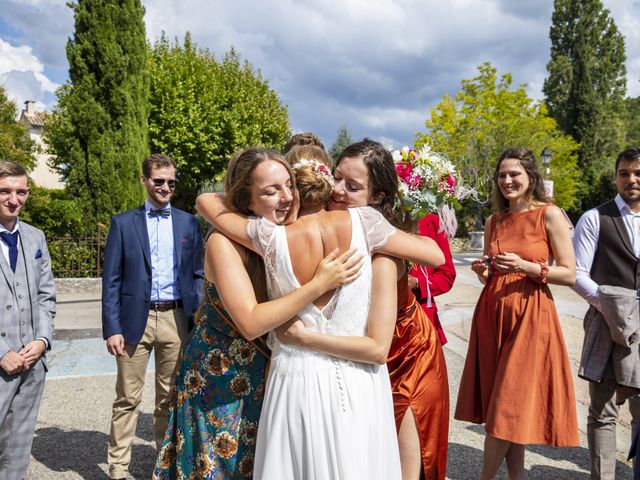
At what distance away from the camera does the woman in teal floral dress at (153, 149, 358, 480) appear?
6.54 ft

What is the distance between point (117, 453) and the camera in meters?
3.51

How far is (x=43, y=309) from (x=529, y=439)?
310 cm

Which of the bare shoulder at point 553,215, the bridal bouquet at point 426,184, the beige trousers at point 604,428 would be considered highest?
the bridal bouquet at point 426,184

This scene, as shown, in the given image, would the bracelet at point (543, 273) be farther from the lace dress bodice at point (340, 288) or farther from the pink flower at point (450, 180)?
the lace dress bodice at point (340, 288)

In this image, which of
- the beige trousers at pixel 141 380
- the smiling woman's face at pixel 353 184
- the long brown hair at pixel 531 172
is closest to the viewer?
the smiling woman's face at pixel 353 184

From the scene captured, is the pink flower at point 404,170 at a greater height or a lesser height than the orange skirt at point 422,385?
greater

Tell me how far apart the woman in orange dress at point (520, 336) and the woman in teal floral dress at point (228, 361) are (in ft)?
5.62

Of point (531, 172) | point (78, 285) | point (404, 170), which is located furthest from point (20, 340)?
point (78, 285)

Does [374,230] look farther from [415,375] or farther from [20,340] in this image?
[20,340]

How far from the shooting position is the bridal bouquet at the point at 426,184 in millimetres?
2744

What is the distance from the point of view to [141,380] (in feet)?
12.3

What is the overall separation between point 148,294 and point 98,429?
171 cm

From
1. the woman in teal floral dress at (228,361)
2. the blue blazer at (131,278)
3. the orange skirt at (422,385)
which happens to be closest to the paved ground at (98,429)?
the orange skirt at (422,385)

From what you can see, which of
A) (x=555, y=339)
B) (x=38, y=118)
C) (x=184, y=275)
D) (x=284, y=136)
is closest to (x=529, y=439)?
(x=555, y=339)
